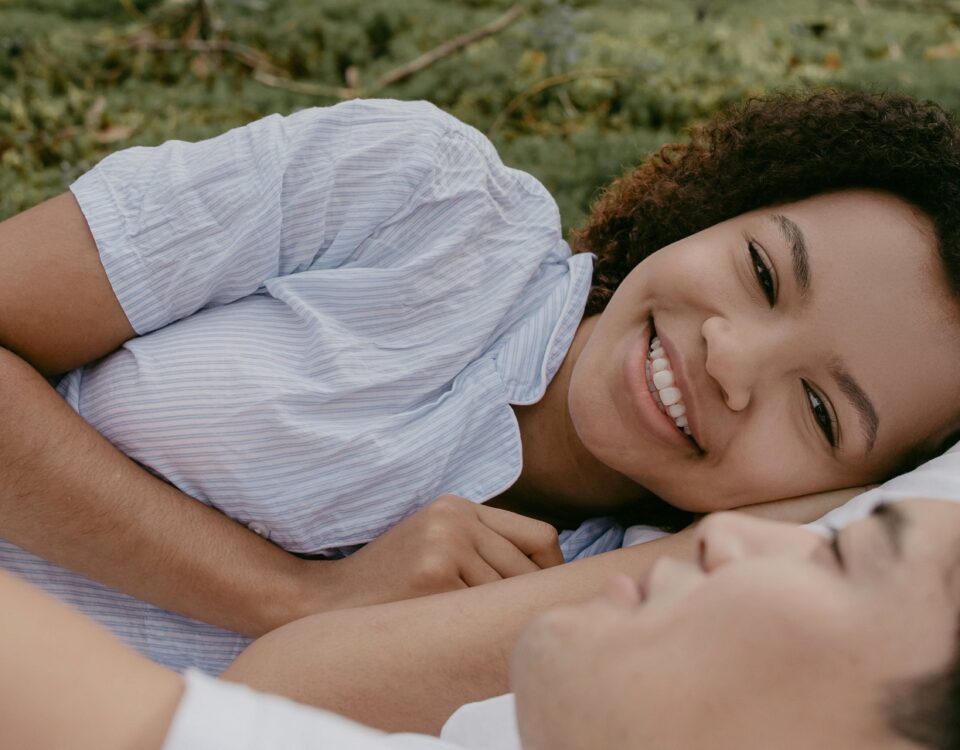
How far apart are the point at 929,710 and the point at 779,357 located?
61cm

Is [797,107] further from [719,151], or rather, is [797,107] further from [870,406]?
[870,406]

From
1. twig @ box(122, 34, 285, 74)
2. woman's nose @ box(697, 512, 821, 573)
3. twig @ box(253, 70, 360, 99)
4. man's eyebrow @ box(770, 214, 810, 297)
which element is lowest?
twig @ box(253, 70, 360, 99)

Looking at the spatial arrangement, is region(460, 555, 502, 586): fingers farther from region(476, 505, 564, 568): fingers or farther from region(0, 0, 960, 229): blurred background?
region(0, 0, 960, 229): blurred background

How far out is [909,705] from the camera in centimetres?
86

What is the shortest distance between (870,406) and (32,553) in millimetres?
1295

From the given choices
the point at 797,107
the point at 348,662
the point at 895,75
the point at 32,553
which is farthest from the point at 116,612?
the point at 895,75

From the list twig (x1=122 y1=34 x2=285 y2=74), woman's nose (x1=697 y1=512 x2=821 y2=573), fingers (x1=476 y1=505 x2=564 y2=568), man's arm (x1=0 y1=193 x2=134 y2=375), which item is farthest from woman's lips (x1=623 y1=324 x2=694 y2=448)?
twig (x1=122 y1=34 x2=285 y2=74)

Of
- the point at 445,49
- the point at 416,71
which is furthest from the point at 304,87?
the point at 445,49

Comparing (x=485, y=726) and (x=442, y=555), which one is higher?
(x=442, y=555)

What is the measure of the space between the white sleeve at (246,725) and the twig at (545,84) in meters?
2.13

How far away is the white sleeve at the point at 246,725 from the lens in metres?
0.88

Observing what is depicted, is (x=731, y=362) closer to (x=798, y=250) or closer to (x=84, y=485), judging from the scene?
(x=798, y=250)

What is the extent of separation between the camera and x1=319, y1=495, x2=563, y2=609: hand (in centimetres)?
145

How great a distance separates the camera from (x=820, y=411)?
139cm
